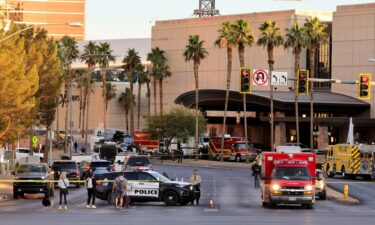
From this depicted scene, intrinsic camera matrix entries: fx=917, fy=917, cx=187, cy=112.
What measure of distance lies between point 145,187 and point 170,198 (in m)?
1.27

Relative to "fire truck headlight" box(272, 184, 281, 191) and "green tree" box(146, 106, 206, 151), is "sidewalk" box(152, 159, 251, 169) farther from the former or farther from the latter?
"fire truck headlight" box(272, 184, 281, 191)

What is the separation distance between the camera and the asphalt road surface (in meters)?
31.5

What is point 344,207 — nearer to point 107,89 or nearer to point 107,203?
point 107,203

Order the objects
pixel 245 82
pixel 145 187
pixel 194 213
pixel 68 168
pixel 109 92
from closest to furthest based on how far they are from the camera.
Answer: pixel 194 213 → pixel 145 187 → pixel 245 82 → pixel 68 168 → pixel 109 92

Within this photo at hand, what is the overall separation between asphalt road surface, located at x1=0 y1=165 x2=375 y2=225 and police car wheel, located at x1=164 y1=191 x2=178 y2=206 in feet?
1.66

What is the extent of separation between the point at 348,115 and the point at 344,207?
3175 inches

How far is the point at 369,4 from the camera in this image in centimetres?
11881

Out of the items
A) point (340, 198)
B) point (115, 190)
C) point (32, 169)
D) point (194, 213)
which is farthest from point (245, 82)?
point (32, 169)

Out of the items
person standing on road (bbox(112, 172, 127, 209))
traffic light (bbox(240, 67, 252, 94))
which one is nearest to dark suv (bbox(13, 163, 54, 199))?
person standing on road (bbox(112, 172, 127, 209))

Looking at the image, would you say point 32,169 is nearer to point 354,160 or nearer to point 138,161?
point 138,161

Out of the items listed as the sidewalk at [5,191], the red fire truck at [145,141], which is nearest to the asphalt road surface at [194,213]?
the sidewalk at [5,191]

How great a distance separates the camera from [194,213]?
119 ft

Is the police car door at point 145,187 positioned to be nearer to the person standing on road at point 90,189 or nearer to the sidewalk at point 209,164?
the person standing on road at point 90,189

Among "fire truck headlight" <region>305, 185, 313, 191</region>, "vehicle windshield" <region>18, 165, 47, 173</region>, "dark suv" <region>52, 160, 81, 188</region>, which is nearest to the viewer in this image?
"fire truck headlight" <region>305, 185, 313, 191</region>
